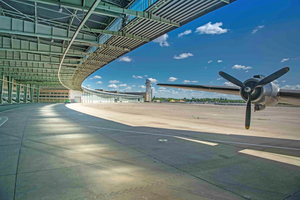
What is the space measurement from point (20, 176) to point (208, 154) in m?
5.80

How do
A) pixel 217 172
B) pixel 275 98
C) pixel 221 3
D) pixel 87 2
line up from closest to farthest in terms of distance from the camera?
1. pixel 217 172
2. pixel 275 98
3. pixel 221 3
4. pixel 87 2

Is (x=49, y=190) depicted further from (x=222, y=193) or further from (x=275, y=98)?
(x=275, y=98)

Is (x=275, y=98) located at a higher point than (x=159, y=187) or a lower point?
higher

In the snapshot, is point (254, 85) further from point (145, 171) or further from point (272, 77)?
point (145, 171)

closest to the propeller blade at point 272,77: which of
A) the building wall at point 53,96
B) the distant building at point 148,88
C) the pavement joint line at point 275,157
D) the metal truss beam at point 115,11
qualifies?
the pavement joint line at point 275,157

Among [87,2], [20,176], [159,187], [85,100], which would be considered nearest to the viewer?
[159,187]

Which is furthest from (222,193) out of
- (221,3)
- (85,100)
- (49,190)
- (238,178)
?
(85,100)

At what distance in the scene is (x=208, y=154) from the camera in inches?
260

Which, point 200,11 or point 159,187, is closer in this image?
point 159,187

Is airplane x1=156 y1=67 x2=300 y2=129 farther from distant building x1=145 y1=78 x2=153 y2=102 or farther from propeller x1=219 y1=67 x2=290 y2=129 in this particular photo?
distant building x1=145 y1=78 x2=153 y2=102

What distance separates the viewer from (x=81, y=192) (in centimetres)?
369

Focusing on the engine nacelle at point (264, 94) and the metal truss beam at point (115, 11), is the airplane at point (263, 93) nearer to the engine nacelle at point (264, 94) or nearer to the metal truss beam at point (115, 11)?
the engine nacelle at point (264, 94)

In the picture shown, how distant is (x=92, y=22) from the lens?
2227 cm

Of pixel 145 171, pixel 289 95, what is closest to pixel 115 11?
pixel 289 95
